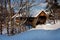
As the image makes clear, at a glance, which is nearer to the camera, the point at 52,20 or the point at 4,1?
the point at 4,1

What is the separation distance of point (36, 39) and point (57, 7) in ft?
28.8

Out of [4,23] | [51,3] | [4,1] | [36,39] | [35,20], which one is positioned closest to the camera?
[36,39]

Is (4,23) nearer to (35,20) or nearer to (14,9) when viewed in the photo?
(14,9)

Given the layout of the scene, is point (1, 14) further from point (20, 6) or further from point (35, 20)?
point (35, 20)

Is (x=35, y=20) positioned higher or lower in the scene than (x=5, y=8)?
lower

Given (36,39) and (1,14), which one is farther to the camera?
(1,14)

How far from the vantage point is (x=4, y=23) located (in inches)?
283

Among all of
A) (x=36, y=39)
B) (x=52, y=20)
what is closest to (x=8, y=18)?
(x=36, y=39)

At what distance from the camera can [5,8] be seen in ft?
22.5

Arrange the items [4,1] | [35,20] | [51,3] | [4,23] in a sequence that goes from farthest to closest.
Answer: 1. [51,3]
2. [35,20]
3. [4,23]
4. [4,1]

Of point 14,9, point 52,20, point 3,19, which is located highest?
point 14,9

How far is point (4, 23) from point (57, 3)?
631 cm

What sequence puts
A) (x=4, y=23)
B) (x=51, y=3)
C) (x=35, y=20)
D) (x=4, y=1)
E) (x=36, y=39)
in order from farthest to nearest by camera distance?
(x=51, y=3) → (x=35, y=20) → (x=4, y=23) → (x=4, y=1) → (x=36, y=39)

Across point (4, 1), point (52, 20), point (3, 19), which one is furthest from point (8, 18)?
point (52, 20)
